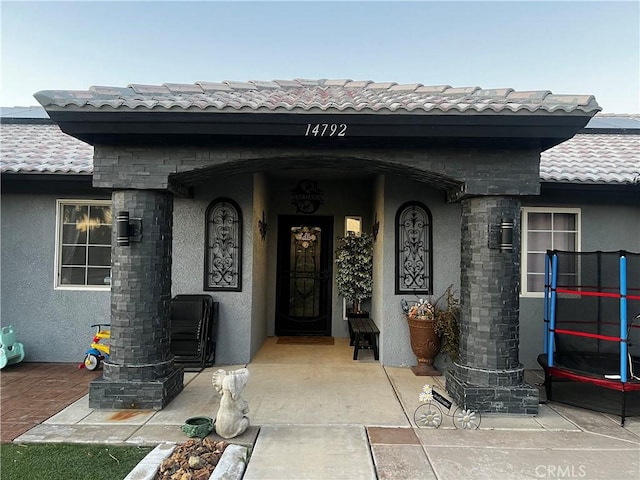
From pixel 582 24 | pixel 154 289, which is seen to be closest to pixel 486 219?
pixel 154 289

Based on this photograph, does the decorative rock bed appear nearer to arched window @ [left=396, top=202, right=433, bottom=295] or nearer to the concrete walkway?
the concrete walkway

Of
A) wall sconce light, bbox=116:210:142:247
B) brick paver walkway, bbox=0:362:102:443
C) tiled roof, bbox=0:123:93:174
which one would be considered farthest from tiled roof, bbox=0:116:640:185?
brick paver walkway, bbox=0:362:102:443

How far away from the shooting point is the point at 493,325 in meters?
4.61

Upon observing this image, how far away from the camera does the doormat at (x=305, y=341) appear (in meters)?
7.78

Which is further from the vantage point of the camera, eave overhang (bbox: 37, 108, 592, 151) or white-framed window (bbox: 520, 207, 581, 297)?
white-framed window (bbox: 520, 207, 581, 297)

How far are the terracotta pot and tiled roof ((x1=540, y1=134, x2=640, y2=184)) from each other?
283cm

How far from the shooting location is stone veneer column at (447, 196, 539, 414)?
4516 mm

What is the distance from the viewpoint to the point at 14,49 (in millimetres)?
7133

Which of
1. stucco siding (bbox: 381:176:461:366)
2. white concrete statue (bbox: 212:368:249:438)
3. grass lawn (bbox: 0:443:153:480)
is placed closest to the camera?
grass lawn (bbox: 0:443:153:480)

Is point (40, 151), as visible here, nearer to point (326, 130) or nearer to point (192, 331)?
point (192, 331)

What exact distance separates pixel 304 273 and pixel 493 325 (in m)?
4.51

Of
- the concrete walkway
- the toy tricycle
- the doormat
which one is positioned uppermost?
the toy tricycle

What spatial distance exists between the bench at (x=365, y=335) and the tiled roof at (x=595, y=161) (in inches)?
140

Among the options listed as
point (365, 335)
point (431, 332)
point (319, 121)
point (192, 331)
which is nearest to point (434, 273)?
point (431, 332)
